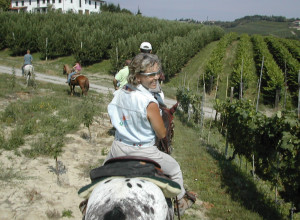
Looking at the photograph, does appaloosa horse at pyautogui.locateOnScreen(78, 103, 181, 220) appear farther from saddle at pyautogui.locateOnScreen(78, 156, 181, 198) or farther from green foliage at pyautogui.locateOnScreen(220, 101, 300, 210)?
green foliage at pyautogui.locateOnScreen(220, 101, 300, 210)

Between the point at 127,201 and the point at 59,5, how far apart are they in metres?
68.8

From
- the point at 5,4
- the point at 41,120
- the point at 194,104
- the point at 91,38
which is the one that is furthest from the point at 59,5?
the point at 41,120

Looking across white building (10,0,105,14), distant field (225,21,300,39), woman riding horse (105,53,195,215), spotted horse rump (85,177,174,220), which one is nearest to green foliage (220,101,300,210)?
woman riding horse (105,53,195,215)

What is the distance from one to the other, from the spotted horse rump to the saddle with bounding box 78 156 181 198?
8cm

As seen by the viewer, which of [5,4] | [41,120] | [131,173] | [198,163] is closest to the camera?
[131,173]

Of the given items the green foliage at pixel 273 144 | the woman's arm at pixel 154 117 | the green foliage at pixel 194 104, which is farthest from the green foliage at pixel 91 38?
the woman's arm at pixel 154 117

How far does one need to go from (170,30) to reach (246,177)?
30367mm

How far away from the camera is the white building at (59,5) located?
205ft

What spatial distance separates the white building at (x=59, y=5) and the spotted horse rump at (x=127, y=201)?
205ft

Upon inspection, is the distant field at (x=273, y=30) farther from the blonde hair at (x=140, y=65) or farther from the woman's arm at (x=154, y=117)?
the woman's arm at (x=154, y=117)

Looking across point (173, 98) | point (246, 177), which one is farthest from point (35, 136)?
point (173, 98)

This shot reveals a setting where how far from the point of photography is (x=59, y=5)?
63.7 meters

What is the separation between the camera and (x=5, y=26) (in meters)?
32.4

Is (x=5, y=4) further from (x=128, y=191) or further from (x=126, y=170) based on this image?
(x=128, y=191)
